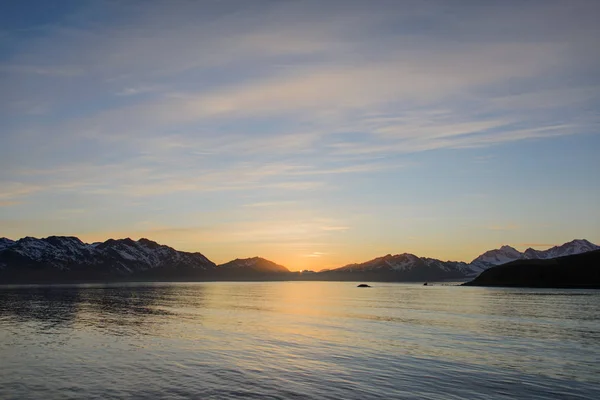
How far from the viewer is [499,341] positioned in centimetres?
5609

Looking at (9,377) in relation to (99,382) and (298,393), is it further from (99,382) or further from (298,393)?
(298,393)

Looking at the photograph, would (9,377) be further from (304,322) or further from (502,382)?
(304,322)

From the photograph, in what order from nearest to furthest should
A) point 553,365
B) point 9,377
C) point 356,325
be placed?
point 9,377 < point 553,365 < point 356,325

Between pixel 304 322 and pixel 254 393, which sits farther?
pixel 304 322

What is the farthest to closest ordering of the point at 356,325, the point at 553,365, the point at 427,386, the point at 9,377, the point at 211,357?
1. the point at 356,325
2. the point at 211,357
3. the point at 553,365
4. the point at 9,377
5. the point at 427,386

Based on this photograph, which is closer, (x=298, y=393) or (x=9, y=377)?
(x=298, y=393)

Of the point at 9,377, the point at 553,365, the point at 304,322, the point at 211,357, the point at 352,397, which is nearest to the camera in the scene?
the point at 352,397

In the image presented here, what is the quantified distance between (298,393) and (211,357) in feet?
53.6

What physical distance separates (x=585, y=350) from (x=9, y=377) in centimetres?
5517

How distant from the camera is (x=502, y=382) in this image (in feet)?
113

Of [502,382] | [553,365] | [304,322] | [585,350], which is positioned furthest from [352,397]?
[304,322]

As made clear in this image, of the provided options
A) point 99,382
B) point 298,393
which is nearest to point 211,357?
point 99,382

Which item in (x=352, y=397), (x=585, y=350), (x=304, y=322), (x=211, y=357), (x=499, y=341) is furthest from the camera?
(x=304, y=322)

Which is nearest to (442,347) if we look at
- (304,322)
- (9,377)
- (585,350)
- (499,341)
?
(499,341)
